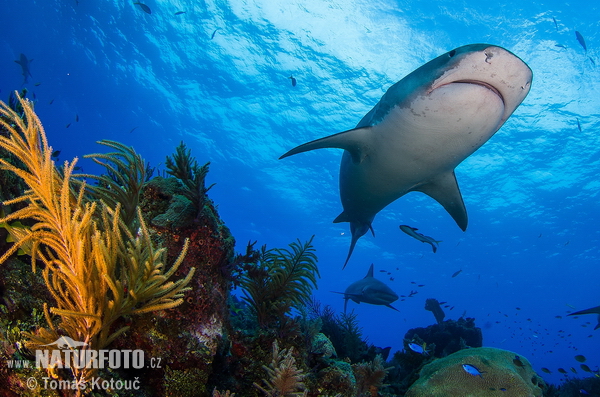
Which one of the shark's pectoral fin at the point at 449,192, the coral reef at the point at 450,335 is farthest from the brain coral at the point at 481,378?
the coral reef at the point at 450,335

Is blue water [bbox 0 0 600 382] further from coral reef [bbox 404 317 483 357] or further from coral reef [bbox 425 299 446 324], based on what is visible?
coral reef [bbox 404 317 483 357]

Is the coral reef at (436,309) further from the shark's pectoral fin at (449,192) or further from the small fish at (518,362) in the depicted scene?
the shark's pectoral fin at (449,192)

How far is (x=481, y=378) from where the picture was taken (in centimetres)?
486

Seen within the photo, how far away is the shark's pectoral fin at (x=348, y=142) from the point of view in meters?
5.02

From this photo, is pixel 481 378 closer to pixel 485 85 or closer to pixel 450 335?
pixel 485 85

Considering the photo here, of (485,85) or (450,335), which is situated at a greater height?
(485,85)

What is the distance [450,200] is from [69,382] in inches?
279

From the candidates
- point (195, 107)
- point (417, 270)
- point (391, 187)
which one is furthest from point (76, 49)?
point (417, 270)

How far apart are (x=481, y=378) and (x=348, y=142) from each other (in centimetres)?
482

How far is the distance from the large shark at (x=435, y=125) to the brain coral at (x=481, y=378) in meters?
2.86

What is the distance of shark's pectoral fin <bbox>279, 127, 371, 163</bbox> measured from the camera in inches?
198

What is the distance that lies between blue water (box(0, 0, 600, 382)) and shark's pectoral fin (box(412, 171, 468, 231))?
1692 cm
